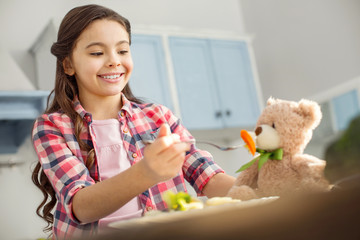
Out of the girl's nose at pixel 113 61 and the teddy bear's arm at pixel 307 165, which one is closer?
the teddy bear's arm at pixel 307 165

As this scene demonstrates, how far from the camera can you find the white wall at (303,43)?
3.39m

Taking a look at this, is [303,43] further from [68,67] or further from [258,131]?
[258,131]

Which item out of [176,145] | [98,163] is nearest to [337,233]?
[176,145]

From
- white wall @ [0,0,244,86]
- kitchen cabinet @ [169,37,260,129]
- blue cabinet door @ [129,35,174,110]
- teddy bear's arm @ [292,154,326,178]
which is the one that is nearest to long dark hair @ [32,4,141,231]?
teddy bear's arm @ [292,154,326,178]

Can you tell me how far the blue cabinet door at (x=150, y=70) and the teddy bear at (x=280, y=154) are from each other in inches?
94.7

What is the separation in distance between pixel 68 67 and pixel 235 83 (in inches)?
105

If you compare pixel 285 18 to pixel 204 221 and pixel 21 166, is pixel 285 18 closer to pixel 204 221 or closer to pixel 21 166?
pixel 21 166

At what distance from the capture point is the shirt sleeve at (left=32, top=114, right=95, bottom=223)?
0.91 metres

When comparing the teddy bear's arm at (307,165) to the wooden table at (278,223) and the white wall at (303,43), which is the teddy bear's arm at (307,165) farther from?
the white wall at (303,43)

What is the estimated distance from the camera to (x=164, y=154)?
72 centimetres

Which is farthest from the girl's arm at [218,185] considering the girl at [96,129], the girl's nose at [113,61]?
the girl's nose at [113,61]

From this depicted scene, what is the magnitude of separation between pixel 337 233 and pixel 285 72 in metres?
3.80

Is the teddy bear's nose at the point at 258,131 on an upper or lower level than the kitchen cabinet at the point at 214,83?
lower

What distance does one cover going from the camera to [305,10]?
12.2 ft
